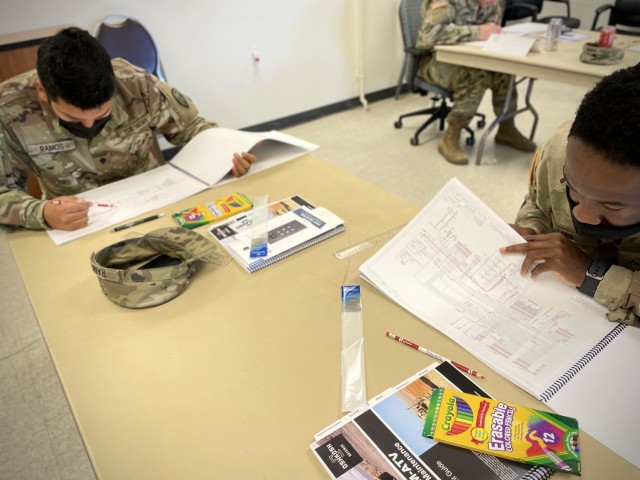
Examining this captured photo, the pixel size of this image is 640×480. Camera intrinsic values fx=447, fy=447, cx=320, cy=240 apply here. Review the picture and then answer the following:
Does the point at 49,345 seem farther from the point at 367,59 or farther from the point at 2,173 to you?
the point at 367,59

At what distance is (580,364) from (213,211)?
91 cm

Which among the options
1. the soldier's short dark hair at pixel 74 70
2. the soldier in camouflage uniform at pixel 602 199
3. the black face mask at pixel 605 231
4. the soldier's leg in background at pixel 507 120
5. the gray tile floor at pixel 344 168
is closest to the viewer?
the soldier in camouflage uniform at pixel 602 199

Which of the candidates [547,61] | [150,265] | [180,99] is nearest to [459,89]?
[547,61]

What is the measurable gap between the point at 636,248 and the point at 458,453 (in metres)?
0.61

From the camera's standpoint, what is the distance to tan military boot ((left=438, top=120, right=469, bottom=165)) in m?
3.07

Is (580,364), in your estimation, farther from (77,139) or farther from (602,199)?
(77,139)

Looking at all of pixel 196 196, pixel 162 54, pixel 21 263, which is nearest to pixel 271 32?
pixel 162 54

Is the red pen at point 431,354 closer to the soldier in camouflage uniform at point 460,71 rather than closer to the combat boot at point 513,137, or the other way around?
the soldier in camouflage uniform at point 460,71

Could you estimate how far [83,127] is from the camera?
4.47ft

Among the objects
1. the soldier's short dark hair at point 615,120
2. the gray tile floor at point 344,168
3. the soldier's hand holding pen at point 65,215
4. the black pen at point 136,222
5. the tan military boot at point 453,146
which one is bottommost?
the gray tile floor at point 344,168

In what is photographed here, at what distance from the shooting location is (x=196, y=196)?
4.30 ft

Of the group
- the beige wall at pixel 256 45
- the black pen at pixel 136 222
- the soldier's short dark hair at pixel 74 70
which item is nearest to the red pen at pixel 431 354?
the black pen at pixel 136 222

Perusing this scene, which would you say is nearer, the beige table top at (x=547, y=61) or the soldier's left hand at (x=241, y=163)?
the soldier's left hand at (x=241, y=163)

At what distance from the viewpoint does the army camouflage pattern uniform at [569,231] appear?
80 centimetres
